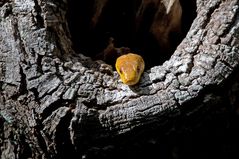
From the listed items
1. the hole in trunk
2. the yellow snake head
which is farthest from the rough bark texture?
the hole in trunk

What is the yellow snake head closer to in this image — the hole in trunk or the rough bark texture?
the rough bark texture

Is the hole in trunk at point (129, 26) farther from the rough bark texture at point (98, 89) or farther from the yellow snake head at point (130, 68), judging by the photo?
the rough bark texture at point (98, 89)

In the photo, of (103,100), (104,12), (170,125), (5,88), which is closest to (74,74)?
(103,100)

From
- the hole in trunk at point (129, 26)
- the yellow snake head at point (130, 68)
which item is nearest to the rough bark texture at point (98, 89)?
the yellow snake head at point (130, 68)

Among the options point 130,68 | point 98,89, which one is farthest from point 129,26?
point 98,89

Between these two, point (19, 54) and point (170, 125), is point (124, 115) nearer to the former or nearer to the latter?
point (170, 125)

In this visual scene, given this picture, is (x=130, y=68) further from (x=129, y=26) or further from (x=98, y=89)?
(x=129, y=26)
